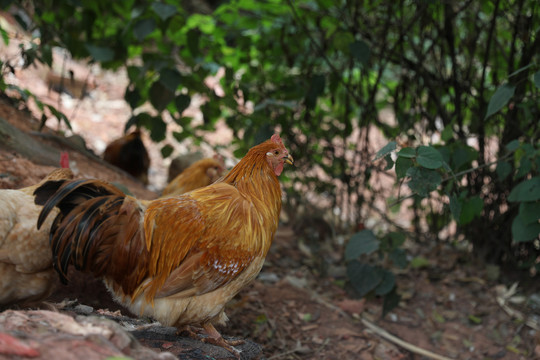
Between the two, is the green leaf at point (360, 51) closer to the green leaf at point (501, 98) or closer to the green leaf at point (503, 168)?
the green leaf at point (501, 98)

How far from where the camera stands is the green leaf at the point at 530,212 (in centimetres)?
343

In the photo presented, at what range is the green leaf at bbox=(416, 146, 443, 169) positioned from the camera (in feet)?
10.0

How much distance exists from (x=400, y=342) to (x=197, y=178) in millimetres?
2516

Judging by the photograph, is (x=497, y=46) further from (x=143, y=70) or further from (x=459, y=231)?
(x=143, y=70)

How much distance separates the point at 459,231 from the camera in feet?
18.5

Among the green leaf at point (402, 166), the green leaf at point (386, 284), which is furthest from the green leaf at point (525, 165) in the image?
the green leaf at point (386, 284)

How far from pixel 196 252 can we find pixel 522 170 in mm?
2537

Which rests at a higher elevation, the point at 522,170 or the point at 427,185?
the point at 522,170

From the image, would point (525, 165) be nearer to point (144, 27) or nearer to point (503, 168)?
point (503, 168)

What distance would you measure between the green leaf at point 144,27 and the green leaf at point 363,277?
2.96m

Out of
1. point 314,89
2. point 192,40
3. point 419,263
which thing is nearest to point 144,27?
point 192,40

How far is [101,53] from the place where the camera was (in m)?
4.80

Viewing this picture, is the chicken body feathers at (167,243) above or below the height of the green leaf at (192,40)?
below

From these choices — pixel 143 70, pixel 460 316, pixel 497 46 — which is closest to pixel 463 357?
pixel 460 316
